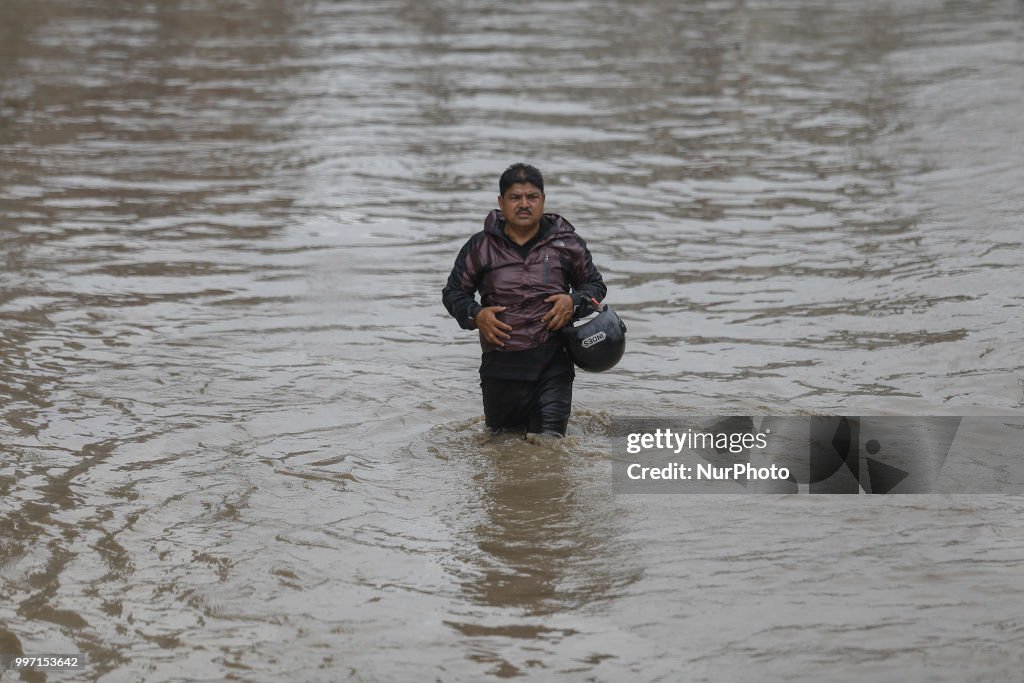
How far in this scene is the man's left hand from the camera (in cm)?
667

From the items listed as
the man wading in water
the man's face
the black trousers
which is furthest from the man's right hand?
the man's face

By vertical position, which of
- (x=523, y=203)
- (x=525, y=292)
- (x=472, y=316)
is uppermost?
(x=523, y=203)

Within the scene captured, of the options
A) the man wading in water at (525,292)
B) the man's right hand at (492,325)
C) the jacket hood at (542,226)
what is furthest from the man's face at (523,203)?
the man's right hand at (492,325)

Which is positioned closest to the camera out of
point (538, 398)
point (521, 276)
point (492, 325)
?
point (492, 325)

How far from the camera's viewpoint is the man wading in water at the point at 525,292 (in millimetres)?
6750

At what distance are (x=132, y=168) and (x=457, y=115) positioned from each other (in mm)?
4576

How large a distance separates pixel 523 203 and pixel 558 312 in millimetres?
533

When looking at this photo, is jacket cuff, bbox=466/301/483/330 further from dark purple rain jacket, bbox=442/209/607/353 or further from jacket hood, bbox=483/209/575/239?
jacket hood, bbox=483/209/575/239

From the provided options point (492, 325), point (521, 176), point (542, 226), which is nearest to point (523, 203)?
point (521, 176)

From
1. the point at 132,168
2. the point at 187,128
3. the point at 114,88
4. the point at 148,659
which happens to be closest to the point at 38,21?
the point at 114,88

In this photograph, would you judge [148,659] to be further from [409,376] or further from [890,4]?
[890,4]

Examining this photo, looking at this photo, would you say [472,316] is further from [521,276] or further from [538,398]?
[538,398]

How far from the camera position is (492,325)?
6680mm

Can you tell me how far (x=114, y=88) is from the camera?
2019cm
